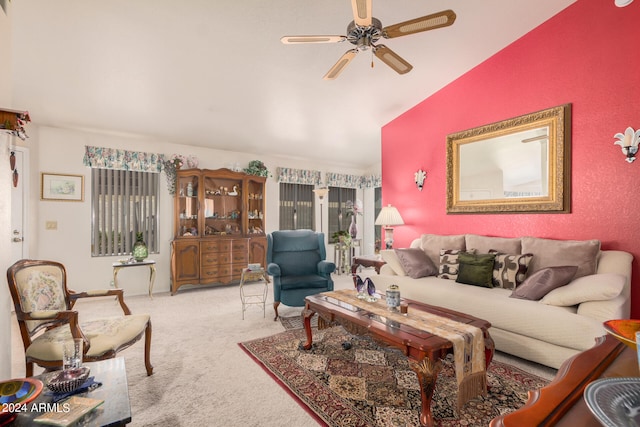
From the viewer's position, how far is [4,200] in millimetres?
1779

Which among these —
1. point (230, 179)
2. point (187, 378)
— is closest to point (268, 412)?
point (187, 378)

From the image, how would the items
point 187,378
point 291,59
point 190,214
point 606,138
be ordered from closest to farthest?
point 187,378 → point 606,138 → point 291,59 → point 190,214

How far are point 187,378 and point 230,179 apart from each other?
12.9 ft

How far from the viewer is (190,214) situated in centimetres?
525

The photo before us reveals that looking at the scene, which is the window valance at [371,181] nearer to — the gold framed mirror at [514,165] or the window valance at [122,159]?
the gold framed mirror at [514,165]

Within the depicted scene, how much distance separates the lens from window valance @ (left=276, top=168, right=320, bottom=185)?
20.6 feet

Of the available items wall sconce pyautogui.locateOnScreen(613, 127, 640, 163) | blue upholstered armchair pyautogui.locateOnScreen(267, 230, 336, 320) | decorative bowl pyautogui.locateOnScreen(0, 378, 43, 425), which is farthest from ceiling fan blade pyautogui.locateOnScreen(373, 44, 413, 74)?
decorative bowl pyautogui.locateOnScreen(0, 378, 43, 425)

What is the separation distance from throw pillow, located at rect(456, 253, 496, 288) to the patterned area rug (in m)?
0.88

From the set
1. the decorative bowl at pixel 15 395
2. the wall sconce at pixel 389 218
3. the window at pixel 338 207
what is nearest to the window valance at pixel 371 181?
the window at pixel 338 207

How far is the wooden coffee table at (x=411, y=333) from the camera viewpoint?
5.77 ft

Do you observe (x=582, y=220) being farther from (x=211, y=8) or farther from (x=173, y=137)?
(x=173, y=137)

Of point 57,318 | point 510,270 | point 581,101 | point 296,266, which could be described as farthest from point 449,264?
point 57,318

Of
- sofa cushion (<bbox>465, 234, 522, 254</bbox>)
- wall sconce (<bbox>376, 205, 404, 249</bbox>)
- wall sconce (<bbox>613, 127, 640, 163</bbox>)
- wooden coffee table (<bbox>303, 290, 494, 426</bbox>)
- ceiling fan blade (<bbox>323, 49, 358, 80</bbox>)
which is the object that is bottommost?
wooden coffee table (<bbox>303, 290, 494, 426</bbox>)

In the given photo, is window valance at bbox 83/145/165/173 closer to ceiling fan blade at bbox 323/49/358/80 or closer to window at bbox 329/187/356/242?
ceiling fan blade at bbox 323/49/358/80
